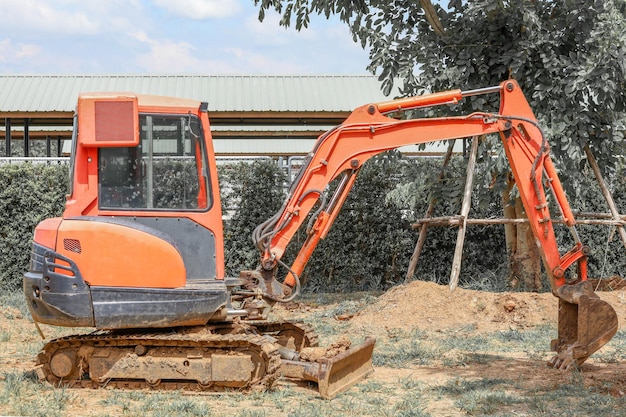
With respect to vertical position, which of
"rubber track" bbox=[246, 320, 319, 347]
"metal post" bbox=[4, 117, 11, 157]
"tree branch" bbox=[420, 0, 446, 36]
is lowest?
"rubber track" bbox=[246, 320, 319, 347]

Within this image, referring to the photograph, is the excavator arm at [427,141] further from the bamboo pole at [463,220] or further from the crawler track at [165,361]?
the bamboo pole at [463,220]

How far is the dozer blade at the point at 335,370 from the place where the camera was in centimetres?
785

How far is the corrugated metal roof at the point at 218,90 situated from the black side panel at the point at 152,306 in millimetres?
17129

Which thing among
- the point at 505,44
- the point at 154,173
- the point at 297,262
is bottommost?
the point at 297,262

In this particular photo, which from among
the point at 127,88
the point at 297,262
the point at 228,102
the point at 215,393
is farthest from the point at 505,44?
the point at 127,88

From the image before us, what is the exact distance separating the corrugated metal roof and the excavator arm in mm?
15767

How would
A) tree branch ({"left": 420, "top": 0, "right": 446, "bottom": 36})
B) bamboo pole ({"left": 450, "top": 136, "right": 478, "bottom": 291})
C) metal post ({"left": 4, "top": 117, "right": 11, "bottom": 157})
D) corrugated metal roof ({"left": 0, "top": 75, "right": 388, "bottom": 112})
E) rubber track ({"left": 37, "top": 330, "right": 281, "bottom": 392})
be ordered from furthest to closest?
1. corrugated metal roof ({"left": 0, "top": 75, "right": 388, "bottom": 112})
2. metal post ({"left": 4, "top": 117, "right": 11, "bottom": 157})
3. tree branch ({"left": 420, "top": 0, "right": 446, "bottom": 36})
4. bamboo pole ({"left": 450, "top": 136, "right": 478, "bottom": 291})
5. rubber track ({"left": 37, "top": 330, "right": 281, "bottom": 392})

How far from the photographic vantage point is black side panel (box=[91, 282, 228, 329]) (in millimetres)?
7867

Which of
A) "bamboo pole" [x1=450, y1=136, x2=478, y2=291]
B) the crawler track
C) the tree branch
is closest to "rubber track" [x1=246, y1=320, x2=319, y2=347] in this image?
the crawler track

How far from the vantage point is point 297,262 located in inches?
360

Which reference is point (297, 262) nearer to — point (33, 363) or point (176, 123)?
point (176, 123)

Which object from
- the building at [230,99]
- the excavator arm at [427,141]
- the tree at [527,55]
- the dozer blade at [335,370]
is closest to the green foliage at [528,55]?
the tree at [527,55]

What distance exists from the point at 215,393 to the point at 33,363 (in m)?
2.82

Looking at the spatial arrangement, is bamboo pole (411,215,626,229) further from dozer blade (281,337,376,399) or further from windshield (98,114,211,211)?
Result: windshield (98,114,211,211)
